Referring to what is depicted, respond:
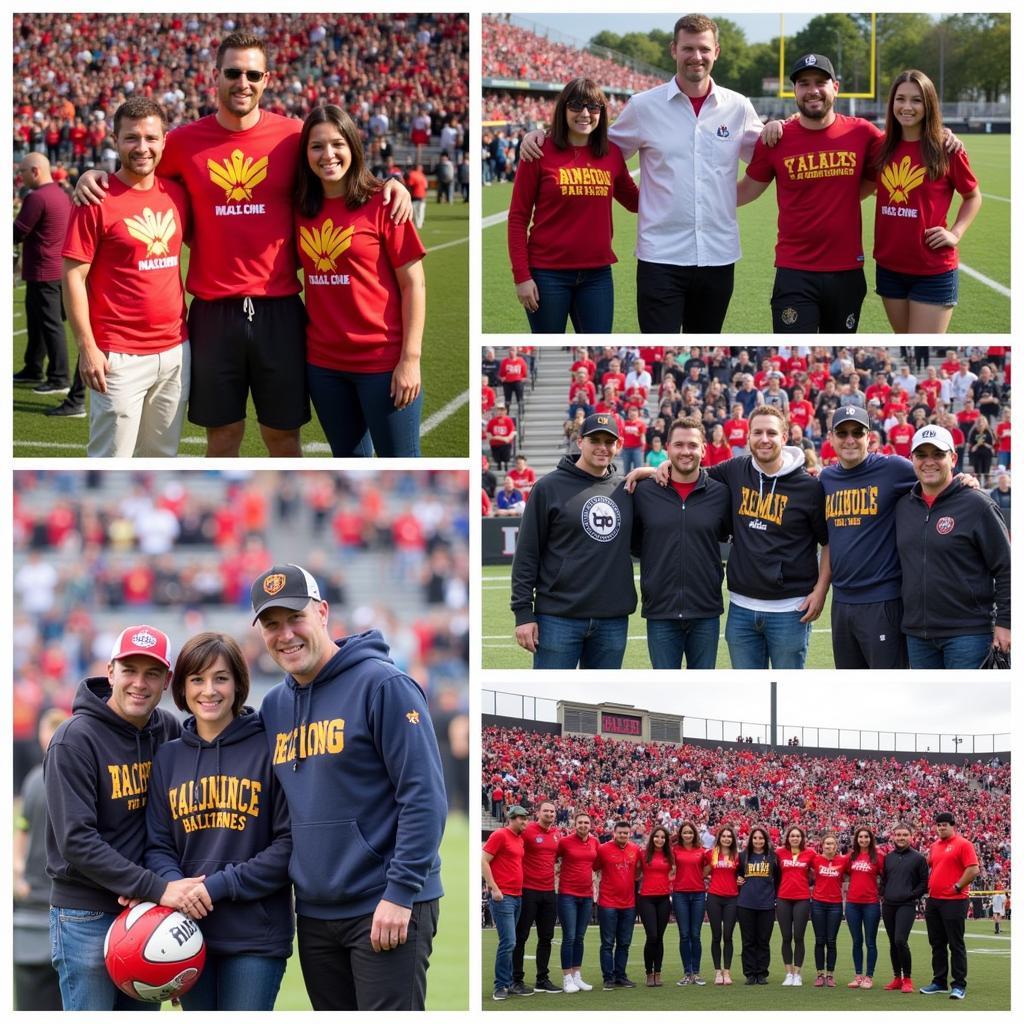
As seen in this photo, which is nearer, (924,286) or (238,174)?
(238,174)

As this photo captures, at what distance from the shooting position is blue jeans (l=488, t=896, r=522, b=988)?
6.22 m

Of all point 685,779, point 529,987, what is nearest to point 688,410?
point 685,779

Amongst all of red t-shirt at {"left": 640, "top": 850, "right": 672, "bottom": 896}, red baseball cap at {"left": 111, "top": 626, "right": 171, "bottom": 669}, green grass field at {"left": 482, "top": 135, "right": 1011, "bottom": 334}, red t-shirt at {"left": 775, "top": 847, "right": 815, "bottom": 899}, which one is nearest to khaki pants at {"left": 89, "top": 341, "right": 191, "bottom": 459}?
red baseball cap at {"left": 111, "top": 626, "right": 171, "bottom": 669}

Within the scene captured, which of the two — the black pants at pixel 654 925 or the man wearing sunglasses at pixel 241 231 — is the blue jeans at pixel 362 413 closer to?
the man wearing sunglasses at pixel 241 231

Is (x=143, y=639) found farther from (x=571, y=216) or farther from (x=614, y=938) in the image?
(x=614, y=938)

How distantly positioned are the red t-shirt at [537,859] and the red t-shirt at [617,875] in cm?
55

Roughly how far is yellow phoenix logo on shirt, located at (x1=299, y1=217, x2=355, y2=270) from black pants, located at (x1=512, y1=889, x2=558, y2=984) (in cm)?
354

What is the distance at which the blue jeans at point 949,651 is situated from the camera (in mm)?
5258

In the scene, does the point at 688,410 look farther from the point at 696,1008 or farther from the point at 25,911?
the point at 25,911

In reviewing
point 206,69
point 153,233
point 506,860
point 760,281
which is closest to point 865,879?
point 506,860

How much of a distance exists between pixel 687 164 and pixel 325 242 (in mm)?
1703

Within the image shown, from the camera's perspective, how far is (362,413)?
5348 millimetres

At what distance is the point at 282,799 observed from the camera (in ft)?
13.3

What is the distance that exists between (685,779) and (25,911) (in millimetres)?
10937
